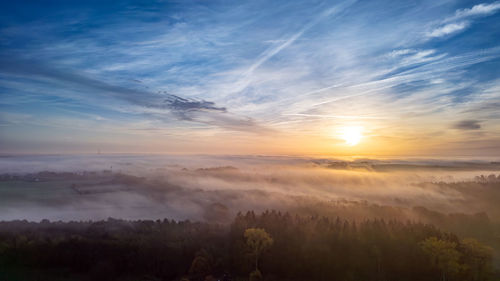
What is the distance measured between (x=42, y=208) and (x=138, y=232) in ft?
348

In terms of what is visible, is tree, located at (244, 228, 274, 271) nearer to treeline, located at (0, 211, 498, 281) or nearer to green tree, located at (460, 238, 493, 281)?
treeline, located at (0, 211, 498, 281)

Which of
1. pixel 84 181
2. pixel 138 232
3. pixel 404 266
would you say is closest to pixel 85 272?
pixel 138 232

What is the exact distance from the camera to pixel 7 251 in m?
66.9

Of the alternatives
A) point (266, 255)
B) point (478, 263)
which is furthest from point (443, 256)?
point (266, 255)

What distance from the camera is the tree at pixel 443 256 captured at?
166 feet

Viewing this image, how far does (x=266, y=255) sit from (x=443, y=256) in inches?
1514

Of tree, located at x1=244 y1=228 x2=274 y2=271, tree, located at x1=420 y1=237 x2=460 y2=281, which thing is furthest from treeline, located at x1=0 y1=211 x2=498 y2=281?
tree, located at x1=244 y1=228 x2=274 y2=271

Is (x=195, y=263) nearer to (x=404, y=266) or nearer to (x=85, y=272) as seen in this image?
(x=85, y=272)

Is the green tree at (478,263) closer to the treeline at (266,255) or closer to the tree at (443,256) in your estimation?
the treeline at (266,255)

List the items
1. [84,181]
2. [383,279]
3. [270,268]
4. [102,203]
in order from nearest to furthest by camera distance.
→ [383,279]
[270,268]
[102,203]
[84,181]

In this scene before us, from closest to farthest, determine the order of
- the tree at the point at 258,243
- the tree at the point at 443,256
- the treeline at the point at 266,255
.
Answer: the tree at the point at 443,256, the treeline at the point at 266,255, the tree at the point at 258,243

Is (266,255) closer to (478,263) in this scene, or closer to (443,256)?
(443,256)

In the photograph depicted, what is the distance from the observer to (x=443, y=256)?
172ft

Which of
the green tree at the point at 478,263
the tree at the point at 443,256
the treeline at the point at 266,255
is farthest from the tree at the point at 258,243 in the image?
the green tree at the point at 478,263
